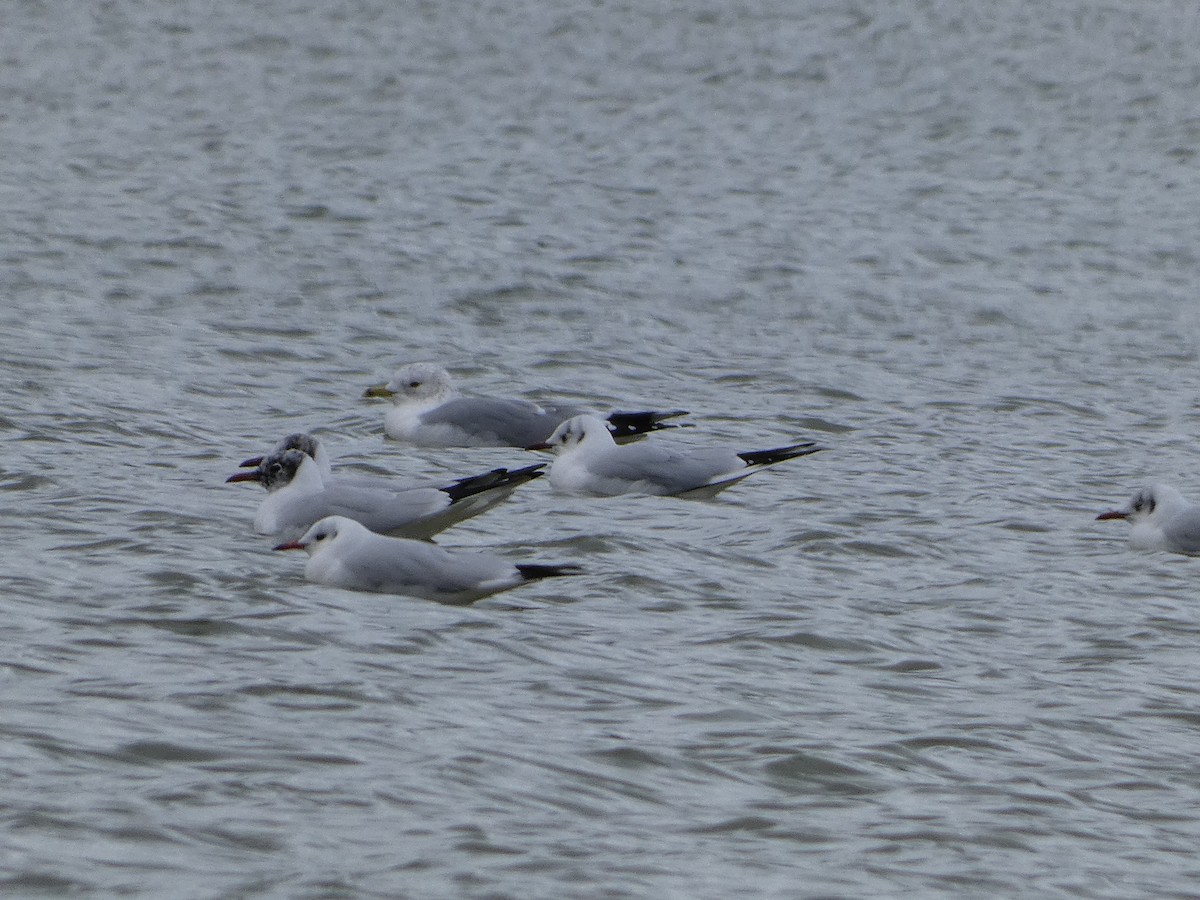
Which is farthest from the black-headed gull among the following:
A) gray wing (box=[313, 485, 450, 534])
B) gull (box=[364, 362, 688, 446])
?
gull (box=[364, 362, 688, 446])

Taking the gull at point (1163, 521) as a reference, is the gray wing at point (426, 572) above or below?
above

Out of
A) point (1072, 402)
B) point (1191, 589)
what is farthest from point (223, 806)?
point (1072, 402)

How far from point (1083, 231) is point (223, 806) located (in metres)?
16.5

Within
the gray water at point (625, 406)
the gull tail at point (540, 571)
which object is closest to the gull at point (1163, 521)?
the gray water at point (625, 406)

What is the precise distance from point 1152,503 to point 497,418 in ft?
13.3

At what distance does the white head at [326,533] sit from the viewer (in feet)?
31.1

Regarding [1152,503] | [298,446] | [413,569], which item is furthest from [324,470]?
[1152,503]

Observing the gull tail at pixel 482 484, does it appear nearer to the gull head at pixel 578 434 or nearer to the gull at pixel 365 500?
the gull at pixel 365 500

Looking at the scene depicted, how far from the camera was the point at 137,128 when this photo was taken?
2478cm

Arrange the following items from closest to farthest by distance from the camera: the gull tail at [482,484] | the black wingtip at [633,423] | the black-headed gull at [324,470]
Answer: the gull tail at [482,484] → the black-headed gull at [324,470] → the black wingtip at [633,423]

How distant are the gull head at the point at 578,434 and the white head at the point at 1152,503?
2847mm

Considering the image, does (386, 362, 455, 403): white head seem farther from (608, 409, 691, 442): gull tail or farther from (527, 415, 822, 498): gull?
(527, 415, 822, 498): gull

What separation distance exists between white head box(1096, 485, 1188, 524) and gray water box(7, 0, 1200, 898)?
0.94 feet

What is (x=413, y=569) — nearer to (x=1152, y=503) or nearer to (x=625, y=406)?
(x=1152, y=503)
